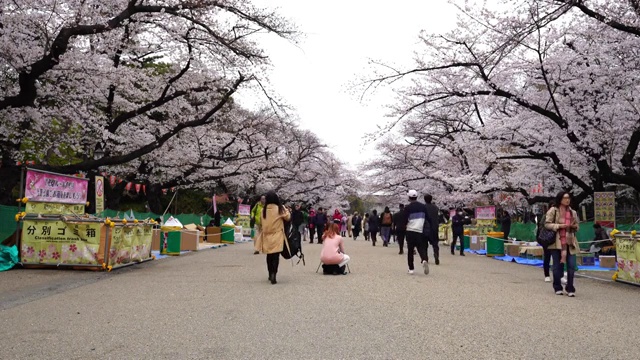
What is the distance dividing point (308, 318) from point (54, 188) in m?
8.33

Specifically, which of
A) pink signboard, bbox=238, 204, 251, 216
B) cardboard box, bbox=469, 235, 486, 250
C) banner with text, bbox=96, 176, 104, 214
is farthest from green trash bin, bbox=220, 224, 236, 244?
banner with text, bbox=96, 176, 104, 214

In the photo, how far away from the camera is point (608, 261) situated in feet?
46.8

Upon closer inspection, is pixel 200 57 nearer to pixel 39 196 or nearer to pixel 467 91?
pixel 39 196

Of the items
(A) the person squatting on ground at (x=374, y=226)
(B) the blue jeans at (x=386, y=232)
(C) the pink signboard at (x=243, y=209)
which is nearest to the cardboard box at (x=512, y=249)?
(B) the blue jeans at (x=386, y=232)

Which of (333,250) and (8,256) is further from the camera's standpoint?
(8,256)

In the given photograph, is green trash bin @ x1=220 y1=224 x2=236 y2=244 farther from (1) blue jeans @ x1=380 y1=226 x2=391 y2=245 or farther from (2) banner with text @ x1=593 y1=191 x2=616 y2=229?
(2) banner with text @ x1=593 y1=191 x2=616 y2=229

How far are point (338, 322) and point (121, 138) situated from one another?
1913 cm

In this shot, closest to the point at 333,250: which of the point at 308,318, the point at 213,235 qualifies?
the point at 308,318

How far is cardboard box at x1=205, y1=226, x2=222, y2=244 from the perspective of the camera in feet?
83.9

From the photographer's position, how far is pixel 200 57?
16.6m

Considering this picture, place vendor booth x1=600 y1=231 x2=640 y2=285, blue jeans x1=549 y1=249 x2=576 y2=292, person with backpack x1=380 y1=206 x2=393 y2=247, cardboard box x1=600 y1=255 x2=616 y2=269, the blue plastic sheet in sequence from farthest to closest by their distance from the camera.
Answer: person with backpack x1=380 y1=206 x2=393 y2=247
cardboard box x1=600 y1=255 x2=616 y2=269
the blue plastic sheet
vendor booth x1=600 y1=231 x2=640 y2=285
blue jeans x1=549 y1=249 x2=576 y2=292

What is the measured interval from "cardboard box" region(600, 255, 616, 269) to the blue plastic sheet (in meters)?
14.1

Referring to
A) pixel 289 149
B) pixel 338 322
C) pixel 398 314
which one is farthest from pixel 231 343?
pixel 289 149

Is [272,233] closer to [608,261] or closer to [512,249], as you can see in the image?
[608,261]
